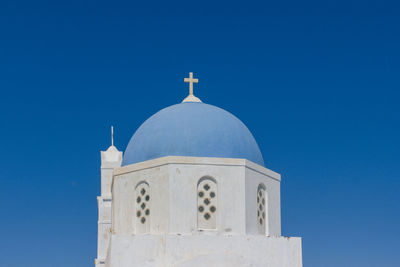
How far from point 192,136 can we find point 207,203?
6.93 feet

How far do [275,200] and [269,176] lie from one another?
86 cm

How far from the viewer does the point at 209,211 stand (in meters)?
22.5

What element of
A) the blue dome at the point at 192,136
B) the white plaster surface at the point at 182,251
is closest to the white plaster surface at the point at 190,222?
the white plaster surface at the point at 182,251

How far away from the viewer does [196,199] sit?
22359 mm

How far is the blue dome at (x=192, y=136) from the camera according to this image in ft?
75.7

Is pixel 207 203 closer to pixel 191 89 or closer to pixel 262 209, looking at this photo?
pixel 262 209

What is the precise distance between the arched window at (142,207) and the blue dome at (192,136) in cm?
95

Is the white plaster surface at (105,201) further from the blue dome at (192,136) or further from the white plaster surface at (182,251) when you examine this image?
the white plaster surface at (182,251)

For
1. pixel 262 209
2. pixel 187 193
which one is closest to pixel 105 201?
pixel 262 209

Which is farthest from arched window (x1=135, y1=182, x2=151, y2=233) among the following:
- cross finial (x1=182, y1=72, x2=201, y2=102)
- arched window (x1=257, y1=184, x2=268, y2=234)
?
cross finial (x1=182, y1=72, x2=201, y2=102)

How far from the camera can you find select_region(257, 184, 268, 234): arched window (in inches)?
931

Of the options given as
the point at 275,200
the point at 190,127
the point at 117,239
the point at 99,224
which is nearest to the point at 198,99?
the point at 190,127

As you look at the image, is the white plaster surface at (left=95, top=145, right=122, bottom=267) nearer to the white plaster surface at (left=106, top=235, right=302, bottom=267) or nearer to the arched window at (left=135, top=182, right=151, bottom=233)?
the arched window at (left=135, top=182, right=151, bottom=233)

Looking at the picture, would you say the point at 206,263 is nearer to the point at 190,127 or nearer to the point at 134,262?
the point at 134,262
